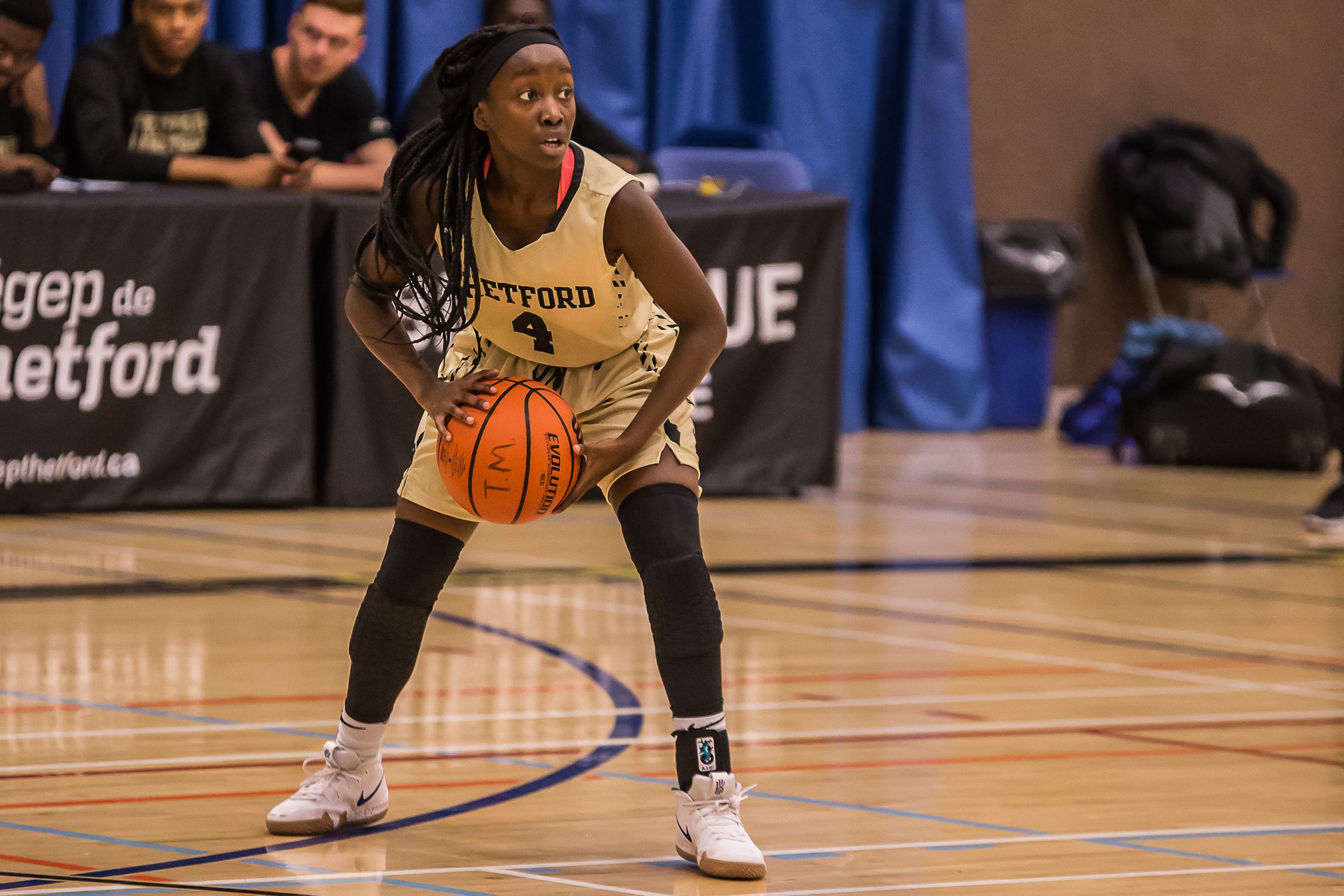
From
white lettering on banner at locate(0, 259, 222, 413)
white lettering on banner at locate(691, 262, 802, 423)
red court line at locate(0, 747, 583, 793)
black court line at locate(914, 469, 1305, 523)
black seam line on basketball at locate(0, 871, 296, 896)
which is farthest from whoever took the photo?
black court line at locate(914, 469, 1305, 523)

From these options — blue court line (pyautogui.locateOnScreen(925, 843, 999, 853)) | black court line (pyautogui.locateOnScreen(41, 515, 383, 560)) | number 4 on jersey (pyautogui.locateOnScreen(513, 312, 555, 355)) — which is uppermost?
number 4 on jersey (pyautogui.locateOnScreen(513, 312, 555, 355))

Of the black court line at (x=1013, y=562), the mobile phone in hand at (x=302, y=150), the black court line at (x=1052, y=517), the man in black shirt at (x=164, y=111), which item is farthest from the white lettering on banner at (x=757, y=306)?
the man in black shirt at (x=164, y=111)

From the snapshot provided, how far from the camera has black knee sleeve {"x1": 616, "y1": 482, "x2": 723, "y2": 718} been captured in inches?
121

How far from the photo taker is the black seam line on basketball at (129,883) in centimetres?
281

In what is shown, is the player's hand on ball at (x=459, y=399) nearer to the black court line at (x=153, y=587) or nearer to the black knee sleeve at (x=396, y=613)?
the black knee sleeve at (x=396, y=613)

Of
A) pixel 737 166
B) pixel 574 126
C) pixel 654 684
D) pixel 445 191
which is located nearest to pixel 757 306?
pixel 574 126

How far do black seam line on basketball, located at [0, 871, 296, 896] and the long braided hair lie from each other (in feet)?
2.97

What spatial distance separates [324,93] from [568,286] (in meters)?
4.58

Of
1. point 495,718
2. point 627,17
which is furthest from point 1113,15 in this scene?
point 495,718

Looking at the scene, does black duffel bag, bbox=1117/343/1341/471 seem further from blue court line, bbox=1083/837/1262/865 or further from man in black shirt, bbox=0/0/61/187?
blue court line, bbox=1083/837/1262/865

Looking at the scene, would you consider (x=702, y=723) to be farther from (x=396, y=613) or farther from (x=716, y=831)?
(x=396, y=613)

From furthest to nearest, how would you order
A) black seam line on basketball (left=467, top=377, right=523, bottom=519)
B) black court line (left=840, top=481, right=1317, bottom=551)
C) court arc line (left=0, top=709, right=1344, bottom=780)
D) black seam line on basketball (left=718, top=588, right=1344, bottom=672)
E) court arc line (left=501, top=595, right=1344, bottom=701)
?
black court line (left=840, top=481, right=1317, bottom=551) → black seam line on basketball (left=718, top=588, right=1344, bottom=672) → court arc line (left=501, top=595, right=1344, bottom=701) → court arc line (left=0, top=709, right=1344, bottom=780) → black seam line on basketball (left=467, top=377, right=523, bottom=519)

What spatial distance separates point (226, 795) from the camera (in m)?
3.42

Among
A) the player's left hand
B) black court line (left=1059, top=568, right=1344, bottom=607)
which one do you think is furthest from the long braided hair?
black court line (left=1059, top=568, right=1344, bottom=607)
